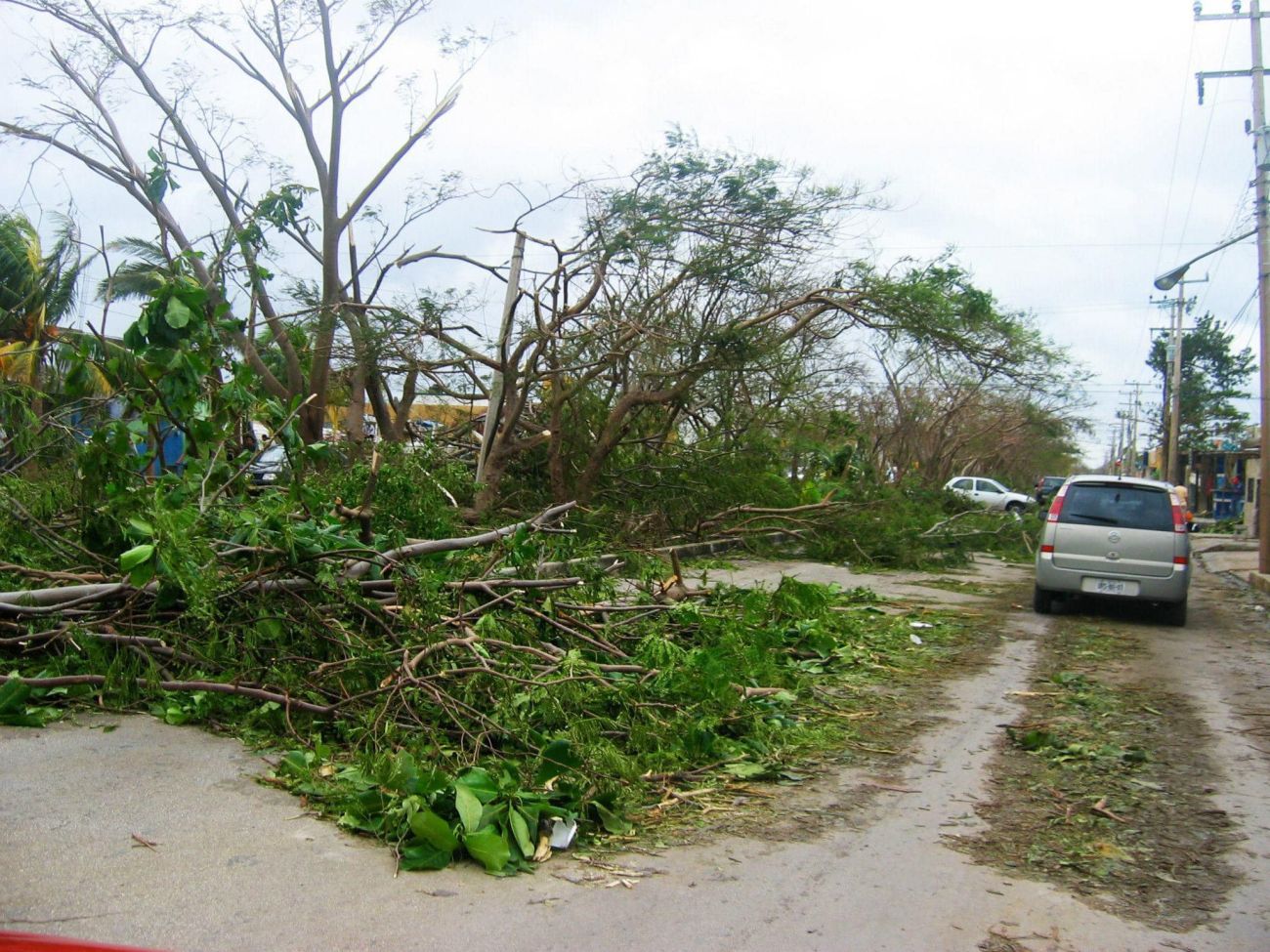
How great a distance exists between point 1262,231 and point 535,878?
20.5 metres

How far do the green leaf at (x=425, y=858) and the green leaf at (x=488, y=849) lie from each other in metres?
0.11

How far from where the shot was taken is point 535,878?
4.68 m

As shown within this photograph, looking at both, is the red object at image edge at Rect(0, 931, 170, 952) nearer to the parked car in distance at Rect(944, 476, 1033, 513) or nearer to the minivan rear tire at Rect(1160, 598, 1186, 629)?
the minivan rear tire at Rect(1160, 598, 1186, 629)

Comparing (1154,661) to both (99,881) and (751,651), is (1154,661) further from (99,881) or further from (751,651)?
(99,881)

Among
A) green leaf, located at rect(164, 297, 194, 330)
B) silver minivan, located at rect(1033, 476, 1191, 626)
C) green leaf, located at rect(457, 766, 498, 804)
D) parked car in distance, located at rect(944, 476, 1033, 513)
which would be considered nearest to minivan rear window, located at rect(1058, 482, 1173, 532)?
silver minivan, located at rect(1033, 476, 1191, 626)

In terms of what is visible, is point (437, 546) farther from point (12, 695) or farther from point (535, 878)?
point (535, 878)

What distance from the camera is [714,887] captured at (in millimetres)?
4625

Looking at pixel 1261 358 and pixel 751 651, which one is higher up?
pixel 1261 358

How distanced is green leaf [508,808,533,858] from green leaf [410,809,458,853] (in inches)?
10.4

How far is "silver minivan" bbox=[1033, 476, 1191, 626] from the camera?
12.7 meters

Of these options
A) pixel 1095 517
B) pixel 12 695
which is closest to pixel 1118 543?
pixel 1095 517

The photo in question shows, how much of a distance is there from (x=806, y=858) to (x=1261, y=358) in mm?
18453

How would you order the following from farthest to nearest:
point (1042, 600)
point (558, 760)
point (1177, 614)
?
point (1042, 600) < point (1177, 614) < point (558, 760)

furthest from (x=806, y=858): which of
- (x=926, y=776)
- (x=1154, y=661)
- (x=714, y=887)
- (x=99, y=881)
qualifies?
(x=1154, y=661)
